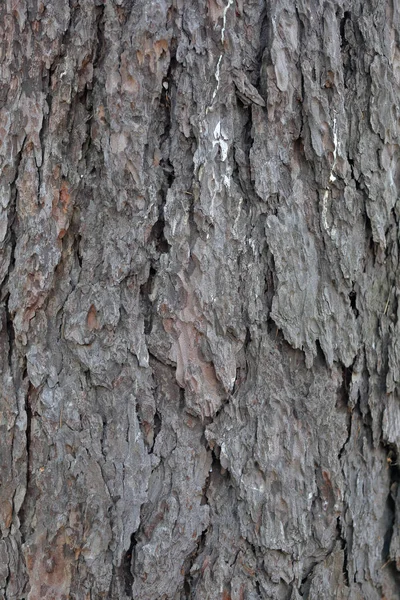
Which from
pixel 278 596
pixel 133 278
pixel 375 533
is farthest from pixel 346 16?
pixel 278 596

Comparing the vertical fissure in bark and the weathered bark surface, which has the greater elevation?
the weathered bark surface

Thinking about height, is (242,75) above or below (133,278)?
above

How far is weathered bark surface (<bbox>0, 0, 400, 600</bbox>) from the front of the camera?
144 cm

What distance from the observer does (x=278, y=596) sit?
1.53 meters

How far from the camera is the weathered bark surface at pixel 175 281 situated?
1.44 meters

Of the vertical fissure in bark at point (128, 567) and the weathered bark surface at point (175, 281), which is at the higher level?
the weathered bark surface at point (175, 281)

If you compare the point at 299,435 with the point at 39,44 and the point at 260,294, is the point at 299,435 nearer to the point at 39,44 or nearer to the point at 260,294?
the point at 260,294

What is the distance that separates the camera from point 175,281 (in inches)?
57.6

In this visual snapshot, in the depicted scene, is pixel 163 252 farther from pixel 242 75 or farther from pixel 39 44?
pixel 39 44

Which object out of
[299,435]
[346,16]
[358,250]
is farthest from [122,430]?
[346,16]

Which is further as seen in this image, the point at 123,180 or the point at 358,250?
the point at 358,250

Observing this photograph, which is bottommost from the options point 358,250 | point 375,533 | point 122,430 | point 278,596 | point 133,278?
point 278,596

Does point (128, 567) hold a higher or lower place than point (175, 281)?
lower

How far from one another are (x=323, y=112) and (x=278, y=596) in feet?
3.95
